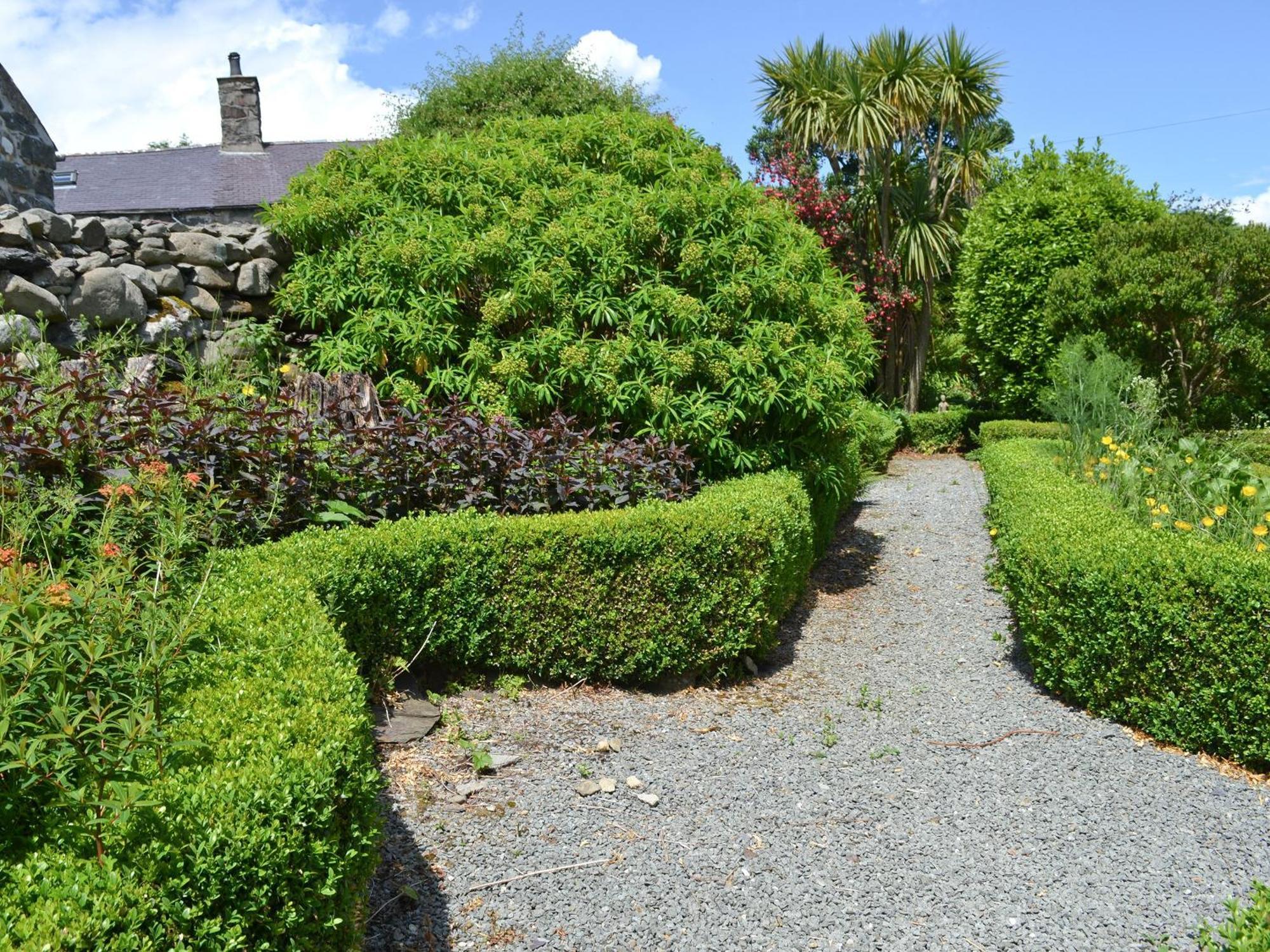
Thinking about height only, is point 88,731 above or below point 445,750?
above

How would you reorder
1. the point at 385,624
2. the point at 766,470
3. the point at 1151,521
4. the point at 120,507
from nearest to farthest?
the point at 120,507
the point at 385,624
the point at 1151,521
the point at 766,470

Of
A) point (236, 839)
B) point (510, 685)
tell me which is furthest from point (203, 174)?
point (236, 839)

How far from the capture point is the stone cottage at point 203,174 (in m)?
17.2

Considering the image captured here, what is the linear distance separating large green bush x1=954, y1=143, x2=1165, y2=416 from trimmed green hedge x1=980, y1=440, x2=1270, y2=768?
9.49 meters

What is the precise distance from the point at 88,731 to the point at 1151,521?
5720 millimetres

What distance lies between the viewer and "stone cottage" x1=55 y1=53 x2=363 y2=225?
56.4 ft

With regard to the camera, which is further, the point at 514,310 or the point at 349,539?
the point at 514,310

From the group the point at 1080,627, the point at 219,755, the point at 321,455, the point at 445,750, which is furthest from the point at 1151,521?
the point at 219,755

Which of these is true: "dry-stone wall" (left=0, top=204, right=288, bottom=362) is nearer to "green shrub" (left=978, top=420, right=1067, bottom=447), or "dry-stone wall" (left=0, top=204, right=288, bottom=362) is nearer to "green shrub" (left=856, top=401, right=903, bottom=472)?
"green shrub" (left=856, top=401, right=903, bottom=472)

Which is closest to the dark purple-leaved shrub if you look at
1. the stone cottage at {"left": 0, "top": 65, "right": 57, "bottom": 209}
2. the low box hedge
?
the low box hedge

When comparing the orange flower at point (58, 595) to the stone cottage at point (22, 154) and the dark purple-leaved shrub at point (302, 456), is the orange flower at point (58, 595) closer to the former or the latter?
the dark purple-leaved shrub at point (302, 456)

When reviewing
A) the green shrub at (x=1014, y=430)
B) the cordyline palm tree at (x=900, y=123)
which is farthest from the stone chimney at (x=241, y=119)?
the green shrub at (x=1014, y=430)

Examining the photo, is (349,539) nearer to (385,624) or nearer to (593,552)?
(385,624)

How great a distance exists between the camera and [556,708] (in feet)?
14.8
